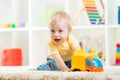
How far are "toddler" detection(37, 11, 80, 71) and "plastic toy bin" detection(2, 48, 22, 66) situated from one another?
1.19 meters

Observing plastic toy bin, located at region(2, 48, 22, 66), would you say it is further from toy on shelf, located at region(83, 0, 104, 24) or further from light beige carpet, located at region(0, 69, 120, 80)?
light beige carpet, located at region(0, 69, 120, 80)

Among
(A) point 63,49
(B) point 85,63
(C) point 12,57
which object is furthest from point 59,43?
(C) point 12,57

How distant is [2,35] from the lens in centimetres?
351

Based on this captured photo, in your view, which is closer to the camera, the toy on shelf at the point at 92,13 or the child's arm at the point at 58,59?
the child's arm at the point at 58,59

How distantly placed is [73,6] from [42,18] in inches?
15.2

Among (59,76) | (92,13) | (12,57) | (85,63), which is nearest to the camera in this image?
(59,76)

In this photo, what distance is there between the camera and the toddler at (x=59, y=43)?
6.64 feet

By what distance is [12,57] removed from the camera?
10.6ft

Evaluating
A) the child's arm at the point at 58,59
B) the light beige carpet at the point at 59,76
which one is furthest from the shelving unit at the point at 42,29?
the light beige carpet at the point at 59,76

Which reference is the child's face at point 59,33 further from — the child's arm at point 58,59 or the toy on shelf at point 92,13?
the toy on shelf at point 92,13

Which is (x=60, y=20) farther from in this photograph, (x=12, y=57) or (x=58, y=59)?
(x=12, y=57)

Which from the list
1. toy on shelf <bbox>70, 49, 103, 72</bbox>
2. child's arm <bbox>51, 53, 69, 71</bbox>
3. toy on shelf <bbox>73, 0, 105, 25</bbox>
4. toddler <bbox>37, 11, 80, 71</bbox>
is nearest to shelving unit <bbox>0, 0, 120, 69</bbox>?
toy on shelf <bbox>73, 0, 105, 25</bbox>

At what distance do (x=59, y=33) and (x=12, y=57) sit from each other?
1.34 meters

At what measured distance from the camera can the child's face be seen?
6.63ft
